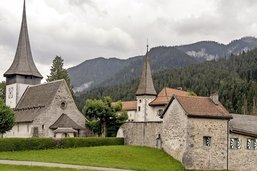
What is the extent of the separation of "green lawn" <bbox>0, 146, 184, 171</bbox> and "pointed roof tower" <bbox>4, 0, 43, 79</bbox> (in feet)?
110

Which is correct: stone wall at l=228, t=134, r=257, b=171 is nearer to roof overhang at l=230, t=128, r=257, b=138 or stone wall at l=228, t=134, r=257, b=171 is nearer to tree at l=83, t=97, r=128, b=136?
roof overhang at l=230, t=128, r=257, b=138

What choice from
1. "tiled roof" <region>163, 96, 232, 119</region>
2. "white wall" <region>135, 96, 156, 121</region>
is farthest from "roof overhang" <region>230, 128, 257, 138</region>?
"white wall" <region>135, 96, 156, 121</region>

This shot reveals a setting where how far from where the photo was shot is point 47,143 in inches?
2126

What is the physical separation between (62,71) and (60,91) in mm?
27345

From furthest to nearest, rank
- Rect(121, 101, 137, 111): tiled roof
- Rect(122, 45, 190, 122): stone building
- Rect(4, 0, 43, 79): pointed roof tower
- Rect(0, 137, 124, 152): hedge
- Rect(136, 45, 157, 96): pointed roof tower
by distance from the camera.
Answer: Rect(121, 101, 137, 111): tiled roof → Rect(4, 0, 43, 79): pointed roof tower → Rect(122, 45, 190, 122): stone building → Rect(136, 45, 157, 96): pointed roof tower → Rect(0, 137, 124, 152): hedge

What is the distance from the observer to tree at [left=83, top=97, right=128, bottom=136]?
68500 millimetres

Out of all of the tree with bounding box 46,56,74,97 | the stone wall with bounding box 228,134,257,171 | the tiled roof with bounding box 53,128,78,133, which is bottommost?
the stone wall with bounding box 228,134,257,171

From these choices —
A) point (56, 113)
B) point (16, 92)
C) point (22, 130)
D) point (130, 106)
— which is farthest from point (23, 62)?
point (130, 106)

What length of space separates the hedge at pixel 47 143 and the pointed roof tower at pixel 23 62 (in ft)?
96.6

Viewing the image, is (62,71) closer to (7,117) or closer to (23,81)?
(23,81)

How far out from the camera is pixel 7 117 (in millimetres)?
61094

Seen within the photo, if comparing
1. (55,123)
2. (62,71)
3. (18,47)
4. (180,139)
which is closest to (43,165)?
(180,139)

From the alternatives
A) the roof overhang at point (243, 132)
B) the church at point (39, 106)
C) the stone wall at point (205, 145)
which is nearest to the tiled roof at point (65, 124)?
the church at point (39, 106)

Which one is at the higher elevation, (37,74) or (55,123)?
(37,74)
